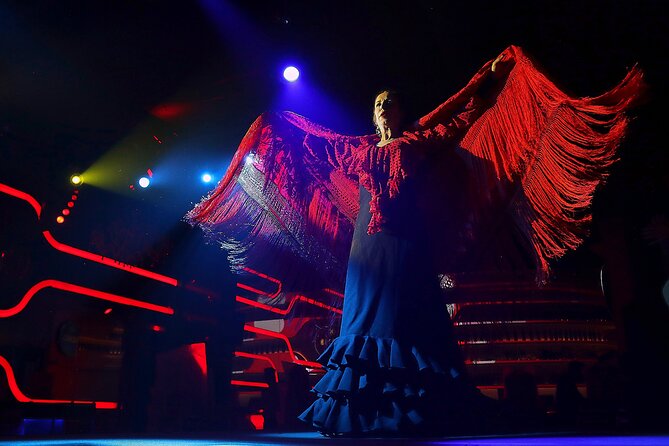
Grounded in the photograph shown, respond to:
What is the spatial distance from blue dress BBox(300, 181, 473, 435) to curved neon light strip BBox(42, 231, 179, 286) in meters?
3.94

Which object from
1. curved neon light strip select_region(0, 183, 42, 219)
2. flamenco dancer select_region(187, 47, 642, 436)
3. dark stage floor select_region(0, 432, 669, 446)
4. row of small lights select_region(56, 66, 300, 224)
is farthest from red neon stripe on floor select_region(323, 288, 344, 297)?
curved neon light strip select_region(0, 183, 42, 219)

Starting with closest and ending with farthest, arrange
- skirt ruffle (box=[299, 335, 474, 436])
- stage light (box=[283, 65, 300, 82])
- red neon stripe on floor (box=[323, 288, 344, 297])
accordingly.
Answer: skirt ruffle (box=[299, 335, 474, 436])
red neon stripe on floor (box=[323, 288, 344, 297])
stage light (box=[283, 65, 300, 82])

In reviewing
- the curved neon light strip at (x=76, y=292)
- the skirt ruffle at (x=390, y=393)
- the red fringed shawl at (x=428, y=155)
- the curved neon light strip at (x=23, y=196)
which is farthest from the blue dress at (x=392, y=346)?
the curved neon light strip at (x=76, y=292)

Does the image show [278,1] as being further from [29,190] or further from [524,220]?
[29,190]

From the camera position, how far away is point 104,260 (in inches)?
222

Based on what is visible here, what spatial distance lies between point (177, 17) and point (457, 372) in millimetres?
2937

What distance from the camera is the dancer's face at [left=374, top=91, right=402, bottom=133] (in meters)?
2.39

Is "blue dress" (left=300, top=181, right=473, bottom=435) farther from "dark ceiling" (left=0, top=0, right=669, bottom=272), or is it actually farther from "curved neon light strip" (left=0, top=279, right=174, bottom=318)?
"curved neon light strip" (left=0, top=279, right=174, bottom=318)

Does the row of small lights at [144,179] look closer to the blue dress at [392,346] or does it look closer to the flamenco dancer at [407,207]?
the flamenco dancer at [407,207]

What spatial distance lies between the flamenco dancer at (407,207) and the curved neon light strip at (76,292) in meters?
3.19

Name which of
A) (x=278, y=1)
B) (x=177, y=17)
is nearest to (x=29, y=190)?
(x=177, y=17)

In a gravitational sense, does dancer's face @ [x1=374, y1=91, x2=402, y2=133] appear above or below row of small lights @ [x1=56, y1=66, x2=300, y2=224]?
below

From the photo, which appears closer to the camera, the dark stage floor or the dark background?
the dark stage floor

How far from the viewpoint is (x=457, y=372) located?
194 cm
